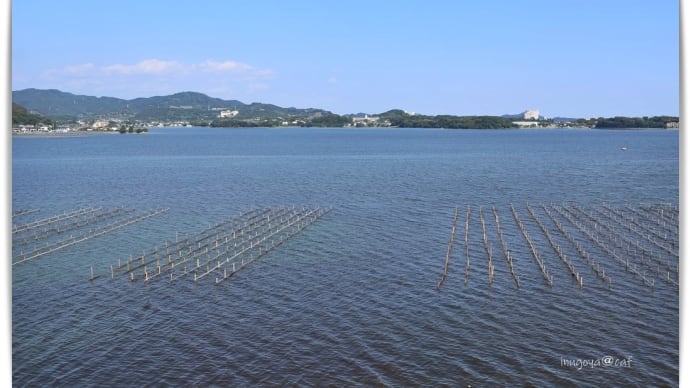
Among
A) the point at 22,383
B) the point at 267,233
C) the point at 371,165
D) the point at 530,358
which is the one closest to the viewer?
the point at 22,383

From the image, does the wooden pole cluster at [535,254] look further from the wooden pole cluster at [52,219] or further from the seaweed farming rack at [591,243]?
the wooden pole cluster at [52,219]

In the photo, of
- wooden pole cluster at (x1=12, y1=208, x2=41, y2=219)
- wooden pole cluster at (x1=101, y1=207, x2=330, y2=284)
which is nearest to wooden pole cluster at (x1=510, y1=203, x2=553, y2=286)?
wooden pole cluster at (x1=101, y1=207, x2=330, y2=284)

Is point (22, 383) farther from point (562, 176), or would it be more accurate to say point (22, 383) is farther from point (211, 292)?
point (562, 176)

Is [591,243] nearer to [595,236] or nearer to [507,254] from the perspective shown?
[595,236]

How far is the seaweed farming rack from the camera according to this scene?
30.1m

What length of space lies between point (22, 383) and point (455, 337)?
15.0m

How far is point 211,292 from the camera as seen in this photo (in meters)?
28.0

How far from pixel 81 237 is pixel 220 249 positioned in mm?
10723

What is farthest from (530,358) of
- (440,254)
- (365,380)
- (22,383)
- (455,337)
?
(22,383)

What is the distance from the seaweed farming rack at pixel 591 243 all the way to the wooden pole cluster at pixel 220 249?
11.5 metres

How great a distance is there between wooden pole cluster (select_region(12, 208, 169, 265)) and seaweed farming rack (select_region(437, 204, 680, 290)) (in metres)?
23.9

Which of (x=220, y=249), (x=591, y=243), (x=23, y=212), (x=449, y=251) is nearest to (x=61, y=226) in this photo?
(x=23, y=212)

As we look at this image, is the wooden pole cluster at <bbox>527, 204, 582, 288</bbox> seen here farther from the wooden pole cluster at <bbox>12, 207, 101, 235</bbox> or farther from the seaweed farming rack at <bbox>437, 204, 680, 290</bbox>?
the wooden pole cluster at <bbox>12, 207, 101, 235</bbox>

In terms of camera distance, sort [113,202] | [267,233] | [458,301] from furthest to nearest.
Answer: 1. [113,202]
2. [267,233]
3. [458,301]
